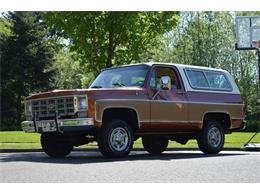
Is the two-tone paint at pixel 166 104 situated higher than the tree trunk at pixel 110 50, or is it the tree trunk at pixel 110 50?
the tree trunk at pixel 110 50

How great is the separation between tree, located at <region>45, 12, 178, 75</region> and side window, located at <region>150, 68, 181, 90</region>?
26.3 ft

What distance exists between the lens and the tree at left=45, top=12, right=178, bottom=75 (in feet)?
68.1

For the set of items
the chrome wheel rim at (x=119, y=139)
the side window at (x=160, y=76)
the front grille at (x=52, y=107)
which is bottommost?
the chrome wheel rim at (x=119, y=139)

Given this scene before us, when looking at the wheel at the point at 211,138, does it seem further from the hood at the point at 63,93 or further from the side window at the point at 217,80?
the hood at the point at 63,93

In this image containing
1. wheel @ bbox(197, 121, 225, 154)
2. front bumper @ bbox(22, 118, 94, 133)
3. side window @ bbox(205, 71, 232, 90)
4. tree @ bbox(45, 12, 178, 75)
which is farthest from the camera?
tree @ bbox(45, 12, 178, 75)

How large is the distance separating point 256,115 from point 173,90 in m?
25.0

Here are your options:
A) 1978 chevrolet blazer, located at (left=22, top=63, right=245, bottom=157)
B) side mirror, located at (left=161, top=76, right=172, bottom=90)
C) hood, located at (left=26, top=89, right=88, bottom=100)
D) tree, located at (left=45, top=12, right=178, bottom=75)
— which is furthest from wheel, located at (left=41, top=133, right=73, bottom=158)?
tree, located at (left=45, top=12, right=178, bottom=75)

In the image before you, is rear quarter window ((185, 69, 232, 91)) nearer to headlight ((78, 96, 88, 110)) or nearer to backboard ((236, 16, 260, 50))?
headlight ((78, 96, 88, 110))

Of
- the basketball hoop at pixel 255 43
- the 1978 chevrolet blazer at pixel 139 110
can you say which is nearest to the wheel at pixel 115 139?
the 1978 chevrolet blazer at pixel 139 110

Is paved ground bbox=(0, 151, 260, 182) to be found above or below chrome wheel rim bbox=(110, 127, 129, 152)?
below

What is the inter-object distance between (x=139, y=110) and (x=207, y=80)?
292 cm

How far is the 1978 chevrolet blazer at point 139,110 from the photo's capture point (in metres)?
11.0

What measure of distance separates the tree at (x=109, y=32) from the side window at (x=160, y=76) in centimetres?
800

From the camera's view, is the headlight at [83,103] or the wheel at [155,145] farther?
the wheel at [155,145]
